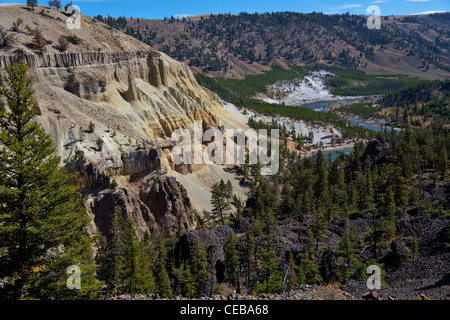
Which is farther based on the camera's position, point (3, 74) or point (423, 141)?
point (423, 141)

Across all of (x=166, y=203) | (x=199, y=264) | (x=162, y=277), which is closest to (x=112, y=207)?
(x=166, y=203)

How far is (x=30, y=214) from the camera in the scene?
14219 mm

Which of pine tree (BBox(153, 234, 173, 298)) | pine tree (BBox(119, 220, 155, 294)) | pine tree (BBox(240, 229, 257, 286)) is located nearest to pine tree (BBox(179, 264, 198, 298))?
pine tree (BBox(153, 234, 173, 298))

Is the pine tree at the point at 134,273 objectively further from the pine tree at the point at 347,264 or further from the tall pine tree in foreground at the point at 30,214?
the pine tree at the point at 347,264

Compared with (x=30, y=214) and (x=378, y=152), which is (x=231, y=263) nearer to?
(x=30, y=214)

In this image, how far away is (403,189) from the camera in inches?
2116

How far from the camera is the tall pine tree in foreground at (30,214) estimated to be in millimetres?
13907

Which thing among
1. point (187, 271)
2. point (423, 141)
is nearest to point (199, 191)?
point (187, 271)

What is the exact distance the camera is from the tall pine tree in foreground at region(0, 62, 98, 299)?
13.9 metres

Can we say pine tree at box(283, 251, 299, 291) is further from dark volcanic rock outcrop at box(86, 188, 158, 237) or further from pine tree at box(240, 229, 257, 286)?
dark volcanic rock outcrop at box(86, 188, 158, 237)

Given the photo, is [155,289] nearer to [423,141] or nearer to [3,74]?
[3,74]
